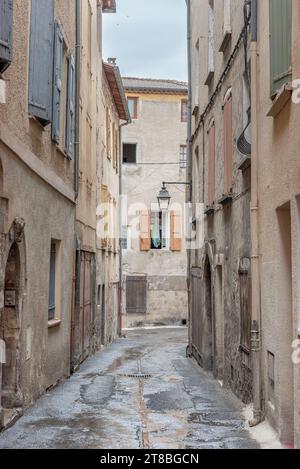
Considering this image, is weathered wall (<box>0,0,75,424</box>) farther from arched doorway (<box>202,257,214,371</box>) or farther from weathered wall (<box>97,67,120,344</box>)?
weathered wall (<box>97,67,120,344</box>)

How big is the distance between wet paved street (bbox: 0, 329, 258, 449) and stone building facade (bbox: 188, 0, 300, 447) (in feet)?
1.54

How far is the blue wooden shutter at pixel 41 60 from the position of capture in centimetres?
843

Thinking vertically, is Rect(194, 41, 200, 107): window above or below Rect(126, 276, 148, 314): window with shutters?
above

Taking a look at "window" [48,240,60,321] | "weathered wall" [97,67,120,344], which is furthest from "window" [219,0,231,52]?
"weathered wall" [97,67,120,344]

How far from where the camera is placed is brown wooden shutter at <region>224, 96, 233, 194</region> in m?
10.4

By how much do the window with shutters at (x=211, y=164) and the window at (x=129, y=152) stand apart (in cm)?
1994

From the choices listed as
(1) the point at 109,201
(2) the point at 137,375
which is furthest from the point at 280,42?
(1) the point at 109,201

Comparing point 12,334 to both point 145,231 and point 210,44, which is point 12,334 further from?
point 145,231

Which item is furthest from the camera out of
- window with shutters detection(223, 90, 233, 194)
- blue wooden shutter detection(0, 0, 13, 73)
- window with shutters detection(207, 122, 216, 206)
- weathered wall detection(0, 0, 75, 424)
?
window with shutters detection(207, 122, 216, 206)

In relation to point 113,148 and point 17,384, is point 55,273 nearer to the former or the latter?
point 17,384

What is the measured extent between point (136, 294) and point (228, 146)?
21.2 meters

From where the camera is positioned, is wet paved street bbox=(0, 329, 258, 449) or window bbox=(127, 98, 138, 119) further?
window bbox=(127, 98, 138, 119)

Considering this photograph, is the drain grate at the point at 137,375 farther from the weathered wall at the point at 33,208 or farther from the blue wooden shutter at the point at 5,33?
the blue wooden shutter at the point at 5,33

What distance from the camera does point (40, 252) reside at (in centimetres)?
927
